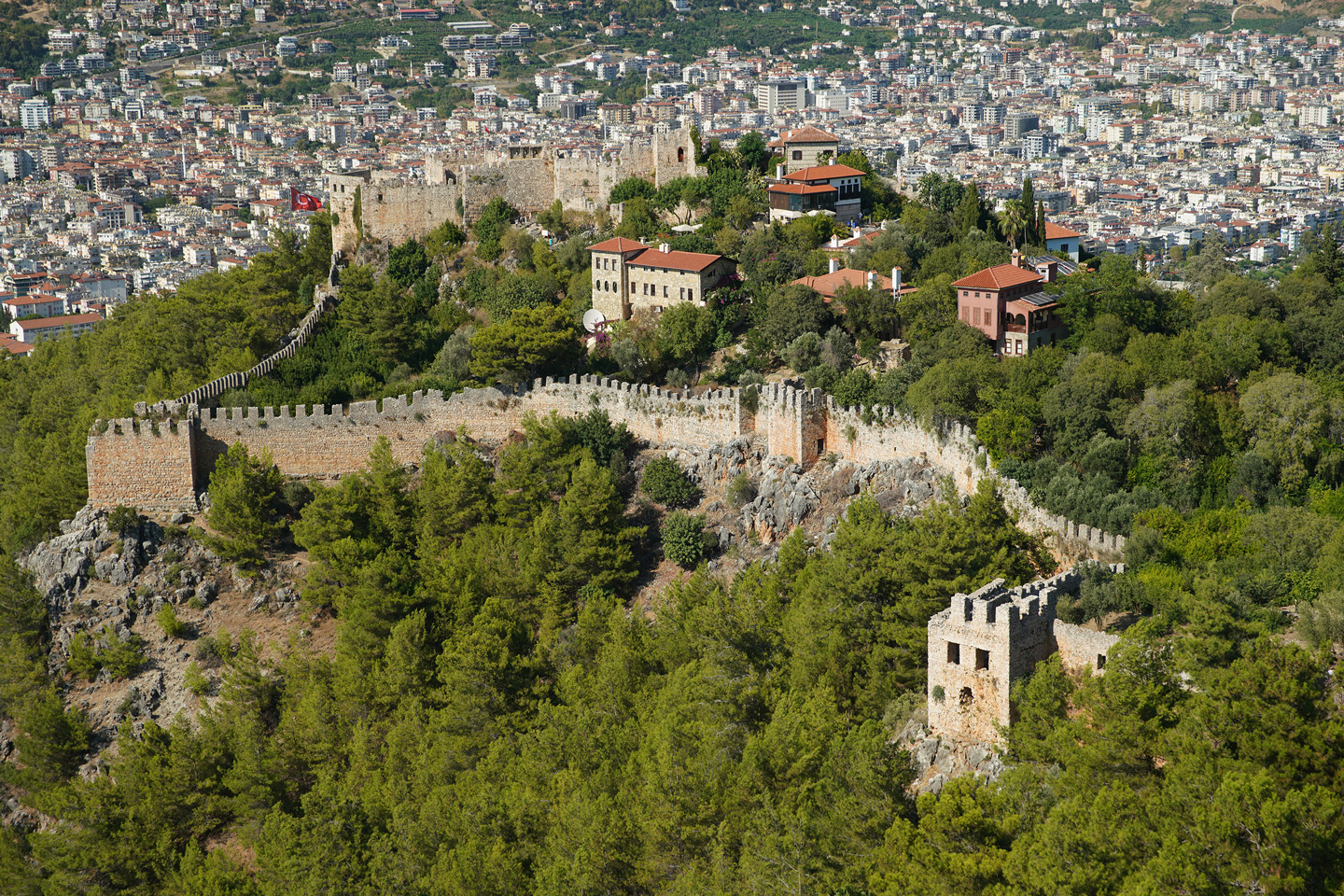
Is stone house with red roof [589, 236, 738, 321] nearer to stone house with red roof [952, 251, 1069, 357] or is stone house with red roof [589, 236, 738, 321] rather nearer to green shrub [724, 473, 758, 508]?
stone house with red roof [952, 251, 1069, 357]

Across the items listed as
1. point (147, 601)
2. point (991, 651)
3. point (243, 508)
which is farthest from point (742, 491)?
point (147, 601)

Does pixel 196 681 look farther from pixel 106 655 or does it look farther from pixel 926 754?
pixel 926 754

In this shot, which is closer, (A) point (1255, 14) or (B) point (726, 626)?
(B) point (726, 626)

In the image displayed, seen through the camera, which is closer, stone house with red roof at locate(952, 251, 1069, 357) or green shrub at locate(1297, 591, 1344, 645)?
green shrub at locate(1297, 591, 1344, 645)

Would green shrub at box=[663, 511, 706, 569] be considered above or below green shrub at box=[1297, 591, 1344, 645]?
below

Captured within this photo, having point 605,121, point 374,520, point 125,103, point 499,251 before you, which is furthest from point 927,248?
point 125,103

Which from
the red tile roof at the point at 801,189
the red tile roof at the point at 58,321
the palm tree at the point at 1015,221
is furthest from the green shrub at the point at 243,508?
the red tile roof at the point at 58,321

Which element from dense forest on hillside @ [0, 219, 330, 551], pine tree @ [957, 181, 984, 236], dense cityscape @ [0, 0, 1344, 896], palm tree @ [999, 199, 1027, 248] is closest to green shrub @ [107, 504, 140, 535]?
dense cityscape @ [0, 0, 1344, 896]
